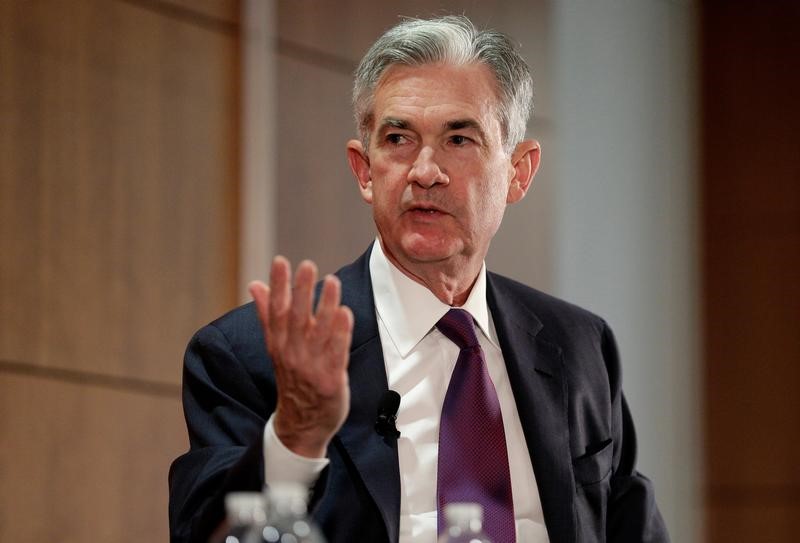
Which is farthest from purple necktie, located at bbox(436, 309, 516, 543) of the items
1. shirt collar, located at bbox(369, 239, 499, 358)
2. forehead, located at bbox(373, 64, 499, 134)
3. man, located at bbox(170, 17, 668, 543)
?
forehead, located at bbox(373, 64, 499, 134)

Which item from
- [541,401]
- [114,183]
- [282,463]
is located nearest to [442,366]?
[541,401]

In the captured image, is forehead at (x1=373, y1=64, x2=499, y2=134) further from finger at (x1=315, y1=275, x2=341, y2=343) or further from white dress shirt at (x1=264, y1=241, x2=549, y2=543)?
finger at (x1=315, y1=275, x2=341, y2=343)

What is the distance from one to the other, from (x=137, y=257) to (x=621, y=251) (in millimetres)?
2386

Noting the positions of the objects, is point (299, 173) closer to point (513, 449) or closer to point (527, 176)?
point (527, 176)

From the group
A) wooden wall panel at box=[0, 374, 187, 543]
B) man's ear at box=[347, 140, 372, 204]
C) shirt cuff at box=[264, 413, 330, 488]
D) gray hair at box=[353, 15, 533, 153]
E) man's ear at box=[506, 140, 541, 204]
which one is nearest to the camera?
shirt cuff at box=[264, 413, 330, 488]

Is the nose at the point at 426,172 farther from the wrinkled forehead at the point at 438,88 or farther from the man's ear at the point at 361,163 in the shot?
the man's ear at the point at 361,163

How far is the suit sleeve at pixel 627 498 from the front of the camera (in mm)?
2627

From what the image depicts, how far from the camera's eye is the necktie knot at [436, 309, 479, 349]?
8.55 ft

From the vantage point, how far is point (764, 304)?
6.07m

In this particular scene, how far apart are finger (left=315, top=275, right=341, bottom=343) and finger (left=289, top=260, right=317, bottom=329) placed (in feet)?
0.06

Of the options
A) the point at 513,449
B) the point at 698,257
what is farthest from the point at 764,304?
the point at 513,449

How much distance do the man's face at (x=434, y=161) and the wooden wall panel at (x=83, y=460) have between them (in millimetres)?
1754

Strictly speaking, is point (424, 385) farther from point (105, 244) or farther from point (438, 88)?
point (105, 244)

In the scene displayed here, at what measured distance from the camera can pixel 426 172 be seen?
2.54 meters
